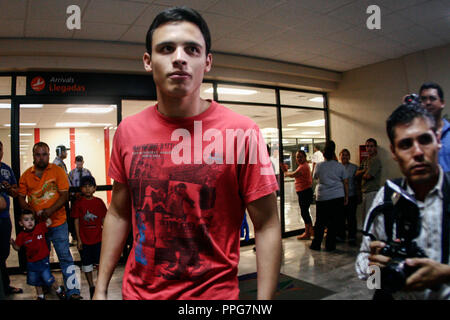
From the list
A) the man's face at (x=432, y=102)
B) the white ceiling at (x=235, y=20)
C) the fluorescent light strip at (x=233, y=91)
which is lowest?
the man's face at (x=432, y=102)

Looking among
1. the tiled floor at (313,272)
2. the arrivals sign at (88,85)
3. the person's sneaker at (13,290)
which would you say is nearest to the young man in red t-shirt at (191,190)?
the tiled floor at (313,272)

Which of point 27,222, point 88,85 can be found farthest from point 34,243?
point 88,85

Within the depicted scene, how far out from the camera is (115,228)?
98 centimetres

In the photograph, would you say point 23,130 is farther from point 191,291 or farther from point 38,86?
point 191,291

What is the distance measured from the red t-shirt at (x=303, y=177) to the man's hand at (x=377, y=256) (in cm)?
424

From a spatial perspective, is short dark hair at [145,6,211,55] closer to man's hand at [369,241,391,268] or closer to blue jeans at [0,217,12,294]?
man's hand at [369,241,391,268]

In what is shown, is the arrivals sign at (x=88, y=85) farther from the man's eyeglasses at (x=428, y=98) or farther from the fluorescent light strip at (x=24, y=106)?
the man's eyeglasses at (x=428, y=98)

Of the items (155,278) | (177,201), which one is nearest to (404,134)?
(177,201)

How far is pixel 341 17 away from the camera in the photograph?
320 cm

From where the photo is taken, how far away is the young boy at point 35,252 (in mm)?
2713

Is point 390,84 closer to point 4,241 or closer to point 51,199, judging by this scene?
point 51,199

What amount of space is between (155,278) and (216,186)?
313 millimetres

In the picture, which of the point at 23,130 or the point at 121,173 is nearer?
the point at 121,173
